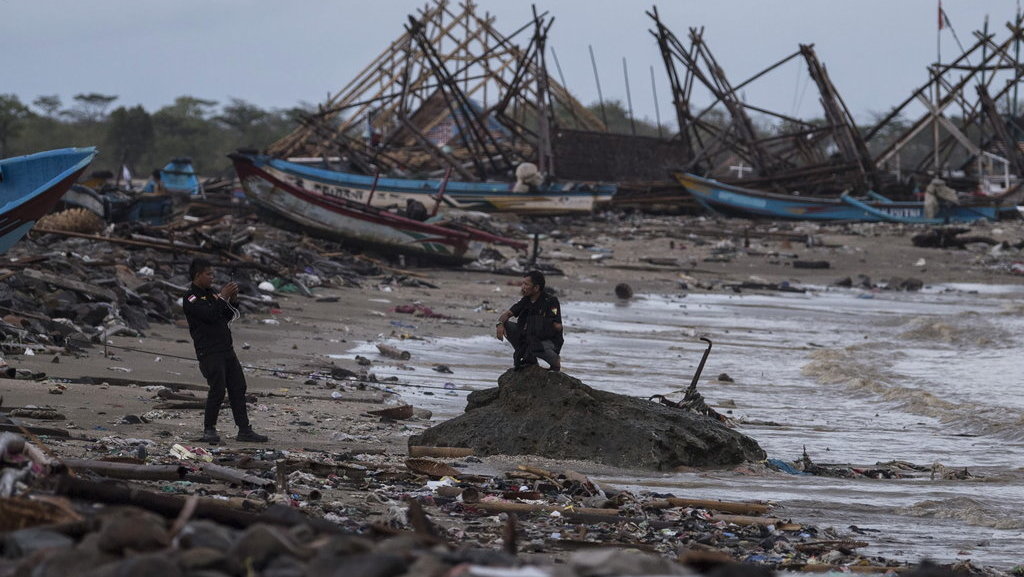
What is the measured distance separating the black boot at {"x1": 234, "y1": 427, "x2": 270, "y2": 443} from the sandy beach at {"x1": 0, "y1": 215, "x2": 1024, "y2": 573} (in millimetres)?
95

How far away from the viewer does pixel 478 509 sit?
611 centimetres

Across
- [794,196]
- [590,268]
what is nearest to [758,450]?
[590,268]

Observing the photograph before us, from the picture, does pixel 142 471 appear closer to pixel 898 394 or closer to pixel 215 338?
pixel 215 338

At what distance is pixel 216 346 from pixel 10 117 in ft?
179

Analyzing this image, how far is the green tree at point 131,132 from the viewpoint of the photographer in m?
60.9

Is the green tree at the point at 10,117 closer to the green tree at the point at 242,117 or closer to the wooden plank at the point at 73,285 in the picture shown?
the green tree at the point at 242,117

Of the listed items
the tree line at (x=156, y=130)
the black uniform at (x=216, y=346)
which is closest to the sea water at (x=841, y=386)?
the black uniform at (x=216, y=346)

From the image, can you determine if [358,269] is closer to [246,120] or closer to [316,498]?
[316,498]

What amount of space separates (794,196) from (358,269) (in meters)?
17.4

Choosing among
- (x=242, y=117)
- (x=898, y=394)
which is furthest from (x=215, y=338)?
(x=242, y=117)

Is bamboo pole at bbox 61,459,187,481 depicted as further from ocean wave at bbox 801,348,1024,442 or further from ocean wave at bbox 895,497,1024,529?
ocean wave at bbox 801,348,1024,442

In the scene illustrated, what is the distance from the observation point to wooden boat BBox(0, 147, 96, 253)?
12688 mm

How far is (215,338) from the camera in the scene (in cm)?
799

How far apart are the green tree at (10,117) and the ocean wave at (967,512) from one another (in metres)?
52.0
